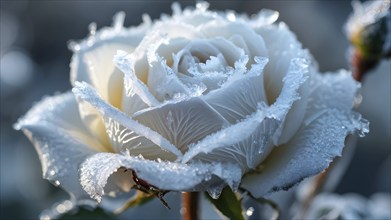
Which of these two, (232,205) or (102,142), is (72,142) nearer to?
(102,142)

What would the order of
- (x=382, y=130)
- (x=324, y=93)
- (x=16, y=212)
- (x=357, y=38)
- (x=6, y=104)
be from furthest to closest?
(x=382, y=130) → (x=6, y=104) → (x=16, y=212) → (x=357, y=38) → (x=324, y=93)

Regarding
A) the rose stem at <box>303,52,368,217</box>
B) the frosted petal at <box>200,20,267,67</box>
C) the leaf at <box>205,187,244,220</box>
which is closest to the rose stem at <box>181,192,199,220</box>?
the leaf at <box>205,187,244,220</box>

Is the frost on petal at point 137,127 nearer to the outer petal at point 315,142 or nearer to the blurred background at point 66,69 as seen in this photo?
the outer petal at point 315,142

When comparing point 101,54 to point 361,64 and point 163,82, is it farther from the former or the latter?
point 361,64

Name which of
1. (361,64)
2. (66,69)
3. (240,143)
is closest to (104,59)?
(240,143)

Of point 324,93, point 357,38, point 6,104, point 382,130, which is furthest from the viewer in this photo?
point 382,130

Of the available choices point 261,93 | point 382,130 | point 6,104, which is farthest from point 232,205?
point 382,130

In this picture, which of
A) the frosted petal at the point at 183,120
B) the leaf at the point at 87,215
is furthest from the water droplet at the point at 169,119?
the leaf at the point at 87,215
